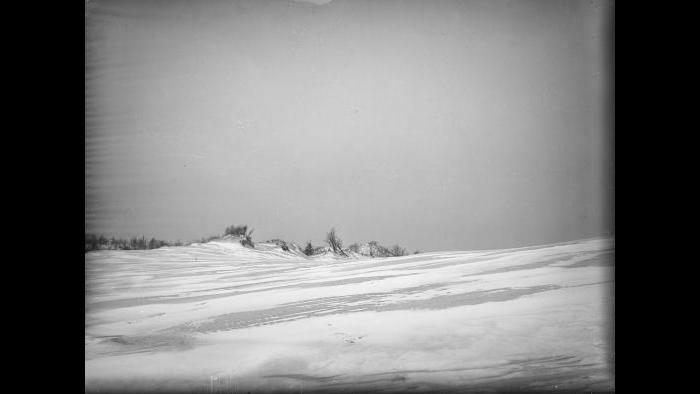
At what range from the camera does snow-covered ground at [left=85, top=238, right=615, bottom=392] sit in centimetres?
194

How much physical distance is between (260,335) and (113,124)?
112 centimetres

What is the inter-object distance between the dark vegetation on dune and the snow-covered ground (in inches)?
1.2

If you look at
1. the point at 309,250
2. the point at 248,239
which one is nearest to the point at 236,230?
the point at 248,239

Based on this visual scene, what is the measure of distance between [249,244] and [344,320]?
536mm

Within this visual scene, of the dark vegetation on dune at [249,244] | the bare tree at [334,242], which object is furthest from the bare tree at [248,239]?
the bare tree at [334,242]

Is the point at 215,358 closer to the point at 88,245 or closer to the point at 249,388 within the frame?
the point at 249,388

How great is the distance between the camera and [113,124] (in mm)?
1962

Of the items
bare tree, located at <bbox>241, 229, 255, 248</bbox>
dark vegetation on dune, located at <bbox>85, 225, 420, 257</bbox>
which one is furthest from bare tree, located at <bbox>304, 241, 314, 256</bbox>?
bare tree, located at <bbox>241, 229, 255, 248</bbox>

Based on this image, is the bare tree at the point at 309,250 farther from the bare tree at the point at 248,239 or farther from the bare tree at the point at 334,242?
the bare tree at the point at 248,239

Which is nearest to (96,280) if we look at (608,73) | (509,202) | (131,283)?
(131,283)

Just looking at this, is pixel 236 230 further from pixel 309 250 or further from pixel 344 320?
pixel 344 320

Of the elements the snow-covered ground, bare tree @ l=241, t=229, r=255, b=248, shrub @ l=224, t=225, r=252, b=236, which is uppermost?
shrub @ l=224, t=225, r=252, b=236

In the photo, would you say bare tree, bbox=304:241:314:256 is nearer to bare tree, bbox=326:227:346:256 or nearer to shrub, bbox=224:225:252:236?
bare tree, bbox=326:227:346:256
